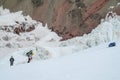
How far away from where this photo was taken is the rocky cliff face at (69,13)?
34.8 m

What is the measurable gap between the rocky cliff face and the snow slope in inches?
591

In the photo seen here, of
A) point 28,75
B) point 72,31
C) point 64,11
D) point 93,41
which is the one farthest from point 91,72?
point 64,11

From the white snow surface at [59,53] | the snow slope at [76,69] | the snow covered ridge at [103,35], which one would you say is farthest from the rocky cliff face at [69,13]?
the snow slope at [76,69]

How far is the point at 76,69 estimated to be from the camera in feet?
56.7

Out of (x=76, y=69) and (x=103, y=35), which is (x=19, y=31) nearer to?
(x=103, y=35)

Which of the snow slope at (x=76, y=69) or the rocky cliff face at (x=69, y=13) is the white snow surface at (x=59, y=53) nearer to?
the snow slope at (x=76, y=69)

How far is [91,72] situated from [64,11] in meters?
22.0

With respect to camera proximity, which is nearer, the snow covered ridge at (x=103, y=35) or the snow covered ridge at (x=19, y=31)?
the snow covered ridge at (x=103, y=35)

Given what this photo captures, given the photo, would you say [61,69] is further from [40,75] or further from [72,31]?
[72,31]

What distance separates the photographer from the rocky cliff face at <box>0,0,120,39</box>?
34844 millimetres

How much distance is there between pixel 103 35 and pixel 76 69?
12.9 meters

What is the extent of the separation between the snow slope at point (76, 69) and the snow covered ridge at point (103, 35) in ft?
31.7

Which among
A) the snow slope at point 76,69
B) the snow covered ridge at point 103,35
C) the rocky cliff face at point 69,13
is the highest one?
the rocky cliff face at point 69,13

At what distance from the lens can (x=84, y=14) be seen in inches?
1420
